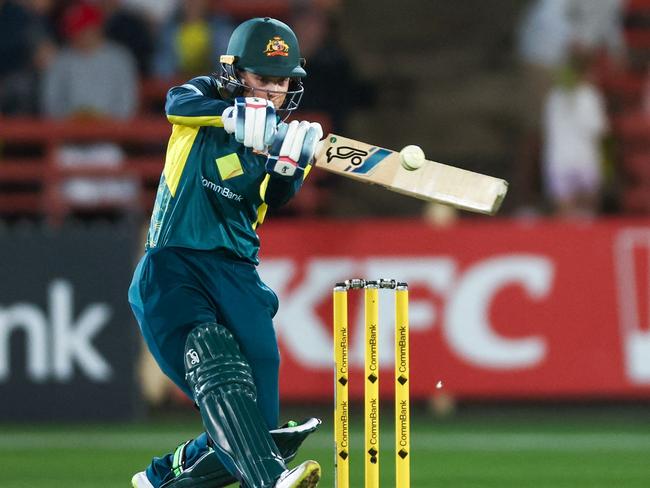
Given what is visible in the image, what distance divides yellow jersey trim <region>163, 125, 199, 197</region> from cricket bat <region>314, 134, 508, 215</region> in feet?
1.59

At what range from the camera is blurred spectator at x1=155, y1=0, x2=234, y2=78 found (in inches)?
433

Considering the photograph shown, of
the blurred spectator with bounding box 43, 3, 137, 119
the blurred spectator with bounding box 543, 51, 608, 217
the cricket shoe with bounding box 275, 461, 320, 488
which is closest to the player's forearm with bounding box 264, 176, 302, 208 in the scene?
the cricket shoe with bounding box 275, 461, 320, 488

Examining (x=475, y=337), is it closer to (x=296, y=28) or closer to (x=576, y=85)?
(x=576, y=85)

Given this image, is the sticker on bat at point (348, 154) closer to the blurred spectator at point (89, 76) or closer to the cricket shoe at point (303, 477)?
the cricket shoe at point (303, 477)

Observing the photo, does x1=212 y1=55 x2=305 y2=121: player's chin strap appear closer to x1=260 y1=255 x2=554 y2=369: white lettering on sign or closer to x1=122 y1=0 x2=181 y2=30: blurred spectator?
x1=260 y1=255 x2=554 y2=369: white lettering on sign

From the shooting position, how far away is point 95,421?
9422 millimetres

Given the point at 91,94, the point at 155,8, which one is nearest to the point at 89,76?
the point at 91,94

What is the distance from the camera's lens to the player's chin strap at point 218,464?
521cm

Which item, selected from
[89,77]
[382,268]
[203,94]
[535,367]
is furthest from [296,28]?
[203,94]

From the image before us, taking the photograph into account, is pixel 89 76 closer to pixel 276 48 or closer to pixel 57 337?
pixel 57 337

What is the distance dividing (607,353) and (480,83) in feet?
10.1

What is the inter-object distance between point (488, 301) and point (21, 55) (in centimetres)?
375

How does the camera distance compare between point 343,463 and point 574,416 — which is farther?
point 574,416

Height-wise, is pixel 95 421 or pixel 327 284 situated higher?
pixel 327 284
